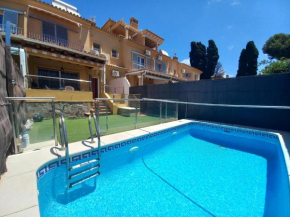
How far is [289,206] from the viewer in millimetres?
2002

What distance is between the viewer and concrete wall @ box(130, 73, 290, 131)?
620 centimetres

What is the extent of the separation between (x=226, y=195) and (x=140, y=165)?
2.12 meters

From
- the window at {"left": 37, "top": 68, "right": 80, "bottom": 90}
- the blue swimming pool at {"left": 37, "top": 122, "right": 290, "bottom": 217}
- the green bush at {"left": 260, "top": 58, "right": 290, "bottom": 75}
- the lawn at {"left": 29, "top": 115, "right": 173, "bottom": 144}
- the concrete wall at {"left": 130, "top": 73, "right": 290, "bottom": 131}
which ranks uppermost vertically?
the green bush at {"left": 260, "top": 58, "right": 290, "bottom": 75}

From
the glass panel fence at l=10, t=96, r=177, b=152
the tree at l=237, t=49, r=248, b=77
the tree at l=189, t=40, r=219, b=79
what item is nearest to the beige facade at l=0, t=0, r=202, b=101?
the glass panel fence at l=10, t=96, r=177, b=152

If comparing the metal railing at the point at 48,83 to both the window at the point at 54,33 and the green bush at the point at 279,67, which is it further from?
the green bush at the point at 279,67

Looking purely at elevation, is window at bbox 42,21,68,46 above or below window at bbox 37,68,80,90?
above

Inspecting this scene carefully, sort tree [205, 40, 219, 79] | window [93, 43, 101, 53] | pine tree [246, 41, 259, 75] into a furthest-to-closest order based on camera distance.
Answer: tree [205, 40, 219, 79]
pine tree [246, 41, 259, 75]
window [93, 43, 101, 53]

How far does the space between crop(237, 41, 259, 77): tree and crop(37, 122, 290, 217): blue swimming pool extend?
2701 centimetres

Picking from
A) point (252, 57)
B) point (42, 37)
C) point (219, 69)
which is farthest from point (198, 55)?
point (42, 37)

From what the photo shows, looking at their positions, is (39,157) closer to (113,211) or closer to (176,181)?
(113,211)

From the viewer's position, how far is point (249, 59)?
2514cm

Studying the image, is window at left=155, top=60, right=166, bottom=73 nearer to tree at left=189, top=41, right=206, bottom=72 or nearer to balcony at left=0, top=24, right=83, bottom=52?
balcony at left=0, top=24, right=83, bottom=52

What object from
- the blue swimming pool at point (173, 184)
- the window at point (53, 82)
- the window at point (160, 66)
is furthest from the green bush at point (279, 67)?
the window at point (53, 82)

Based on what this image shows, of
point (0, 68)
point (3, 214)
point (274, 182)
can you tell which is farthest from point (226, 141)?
point (0, 68)
